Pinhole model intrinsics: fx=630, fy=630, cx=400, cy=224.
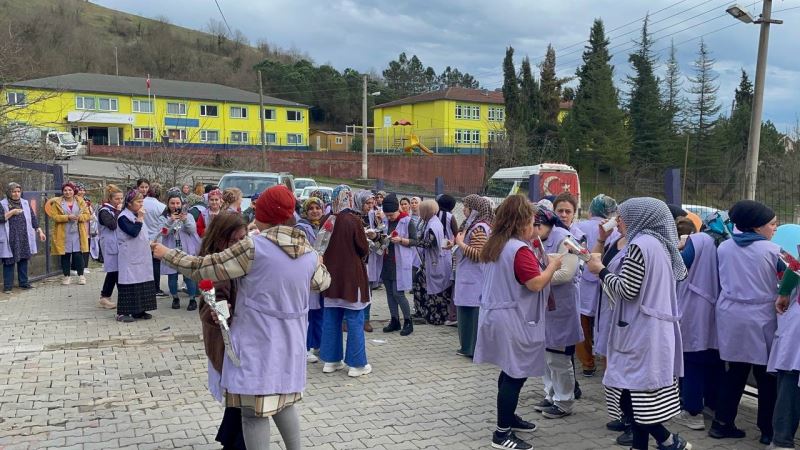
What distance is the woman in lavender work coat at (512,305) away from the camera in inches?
177

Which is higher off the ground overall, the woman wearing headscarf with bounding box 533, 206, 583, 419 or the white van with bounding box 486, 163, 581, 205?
the white van with bounding box 486, 163, 581, 205

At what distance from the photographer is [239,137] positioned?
68875 millimetres

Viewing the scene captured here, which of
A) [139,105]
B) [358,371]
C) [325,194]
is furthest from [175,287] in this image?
[139,105]

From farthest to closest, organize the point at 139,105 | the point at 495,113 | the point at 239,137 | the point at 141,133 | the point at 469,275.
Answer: the point at 495,113, the point at 239,137, the point at 139,105, the point at 141,133, the point at 469,275

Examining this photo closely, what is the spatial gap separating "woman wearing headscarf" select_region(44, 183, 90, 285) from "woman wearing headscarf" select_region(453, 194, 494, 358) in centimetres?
785

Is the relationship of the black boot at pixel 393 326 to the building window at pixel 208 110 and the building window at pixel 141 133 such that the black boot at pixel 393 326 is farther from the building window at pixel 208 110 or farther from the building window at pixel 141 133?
the building window at pixel 208 110

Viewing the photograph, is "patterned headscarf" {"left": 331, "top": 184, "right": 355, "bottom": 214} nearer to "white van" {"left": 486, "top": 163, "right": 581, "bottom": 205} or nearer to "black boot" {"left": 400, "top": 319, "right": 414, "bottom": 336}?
"black boot" {"left": 400, "top": 319, "right": 414, "bottom": 336}

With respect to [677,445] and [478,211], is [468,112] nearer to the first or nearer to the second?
[478,211]

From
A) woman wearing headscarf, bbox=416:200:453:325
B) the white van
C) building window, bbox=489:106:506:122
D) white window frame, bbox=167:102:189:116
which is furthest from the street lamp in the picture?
white window frame, bbox=167:102:189:116

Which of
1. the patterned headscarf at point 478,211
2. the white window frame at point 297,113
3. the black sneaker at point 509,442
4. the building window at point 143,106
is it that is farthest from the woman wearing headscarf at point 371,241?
the white window frame at point 297,113

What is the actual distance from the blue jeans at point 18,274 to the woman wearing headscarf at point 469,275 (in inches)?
330

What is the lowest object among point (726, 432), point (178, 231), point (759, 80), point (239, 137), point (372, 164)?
point (726, 432)

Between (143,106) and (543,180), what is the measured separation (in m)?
58.5

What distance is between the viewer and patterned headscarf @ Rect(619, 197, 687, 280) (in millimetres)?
4059
